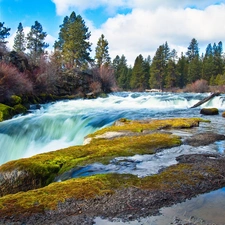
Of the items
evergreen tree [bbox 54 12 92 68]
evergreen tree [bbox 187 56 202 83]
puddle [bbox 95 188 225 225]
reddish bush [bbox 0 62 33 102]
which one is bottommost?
puddle [bbox 95 188 225 225]

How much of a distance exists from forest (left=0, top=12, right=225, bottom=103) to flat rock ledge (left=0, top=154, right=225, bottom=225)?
56.3ft

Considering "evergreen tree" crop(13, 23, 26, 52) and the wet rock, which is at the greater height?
"evergreen tree" crop(13, 23, 26, 52)

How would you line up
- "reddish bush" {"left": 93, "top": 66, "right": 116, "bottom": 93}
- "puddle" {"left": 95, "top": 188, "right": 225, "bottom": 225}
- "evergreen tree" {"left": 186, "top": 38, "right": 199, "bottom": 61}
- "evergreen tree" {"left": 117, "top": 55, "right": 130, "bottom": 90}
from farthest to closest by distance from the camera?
"evergreen tree" {"left": 186, "top": 38, "right": 199, "bottom": 61}, "evergreen tree" {"left": 117, "top": 55, "right": 130, "bottom": 90}, "reddish bush" {"left": 93, "top": 66, "right": 116, "bottom": 93}, "puddle" {"left": 95, "top": 188, "right": 225, "bottom": 225}

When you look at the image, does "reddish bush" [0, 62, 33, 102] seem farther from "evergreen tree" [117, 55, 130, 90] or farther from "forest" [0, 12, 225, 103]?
"evergreen tree" [117, 55, 130, 90]

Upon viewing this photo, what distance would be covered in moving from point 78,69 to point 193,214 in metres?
37.4

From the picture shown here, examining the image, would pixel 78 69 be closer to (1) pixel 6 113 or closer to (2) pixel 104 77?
(2) pixel 104 77

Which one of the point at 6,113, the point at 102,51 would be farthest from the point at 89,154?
the point at 102,51

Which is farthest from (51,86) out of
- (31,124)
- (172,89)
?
(172,89)

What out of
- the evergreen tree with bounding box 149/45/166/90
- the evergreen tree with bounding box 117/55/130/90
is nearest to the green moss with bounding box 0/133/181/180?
the evergreen tree with bounding box 149/45/166/90

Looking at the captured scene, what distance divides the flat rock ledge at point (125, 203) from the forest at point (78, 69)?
56.3ft

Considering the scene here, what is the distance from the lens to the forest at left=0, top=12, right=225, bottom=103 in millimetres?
27938

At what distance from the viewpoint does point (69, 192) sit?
3707 mm

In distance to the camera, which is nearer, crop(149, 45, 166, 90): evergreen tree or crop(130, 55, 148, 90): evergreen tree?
crop(149, 45, 166, 90): evergreen tree

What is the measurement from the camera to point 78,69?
129 ft
